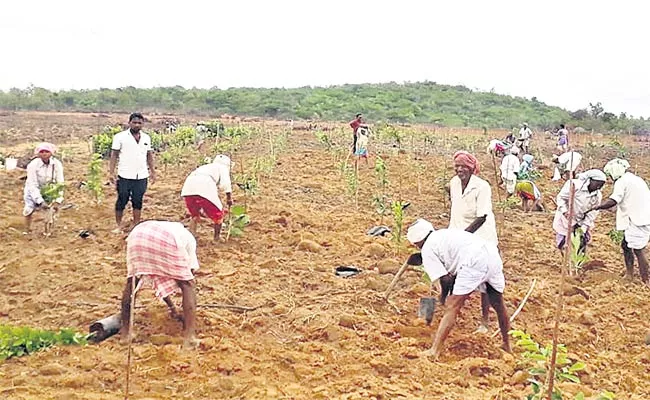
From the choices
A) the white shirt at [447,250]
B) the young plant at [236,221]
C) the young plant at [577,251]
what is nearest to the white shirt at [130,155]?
the young plant at [236,221]

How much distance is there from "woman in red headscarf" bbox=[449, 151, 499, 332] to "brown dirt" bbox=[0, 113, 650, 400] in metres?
0.68

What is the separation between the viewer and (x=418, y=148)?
21.4m

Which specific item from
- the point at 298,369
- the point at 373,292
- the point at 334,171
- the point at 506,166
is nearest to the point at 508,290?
the point at 373,292

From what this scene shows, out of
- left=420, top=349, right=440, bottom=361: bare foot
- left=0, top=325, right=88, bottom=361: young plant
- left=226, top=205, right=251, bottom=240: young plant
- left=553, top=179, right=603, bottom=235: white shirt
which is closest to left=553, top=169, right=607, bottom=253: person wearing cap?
left=553, top=179, right=603, bottom=235: white shirt

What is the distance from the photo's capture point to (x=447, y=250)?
478cm

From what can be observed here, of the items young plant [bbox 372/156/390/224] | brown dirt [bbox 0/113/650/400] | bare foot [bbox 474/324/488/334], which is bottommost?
brown dirt [bbox 0/113/650/400]

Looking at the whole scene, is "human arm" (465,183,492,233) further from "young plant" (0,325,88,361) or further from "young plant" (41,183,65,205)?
"young plant" (41,183,65,205)

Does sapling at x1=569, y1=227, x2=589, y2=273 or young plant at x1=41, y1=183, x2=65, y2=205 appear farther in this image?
young plant at x1=41, y1=183, x2=65, y2=205

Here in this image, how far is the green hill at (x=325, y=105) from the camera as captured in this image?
43.6 metres

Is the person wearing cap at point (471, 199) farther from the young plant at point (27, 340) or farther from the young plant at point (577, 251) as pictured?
the young plant at point (27, 340)

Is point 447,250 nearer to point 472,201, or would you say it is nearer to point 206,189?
point 472,201

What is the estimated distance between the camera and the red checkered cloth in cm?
455

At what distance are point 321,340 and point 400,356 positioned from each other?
67 centimetres

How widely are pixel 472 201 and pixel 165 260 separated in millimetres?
2325
